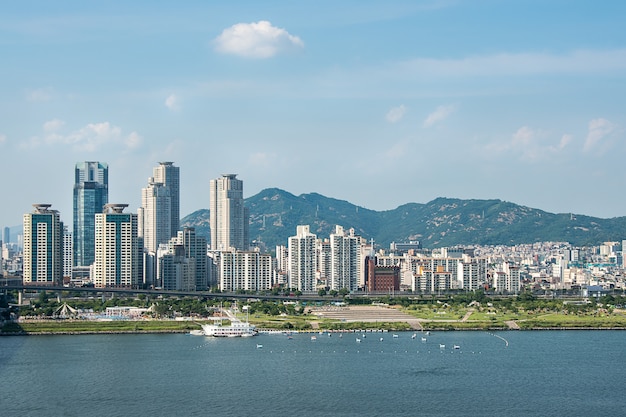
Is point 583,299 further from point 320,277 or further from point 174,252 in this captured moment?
point 174,252

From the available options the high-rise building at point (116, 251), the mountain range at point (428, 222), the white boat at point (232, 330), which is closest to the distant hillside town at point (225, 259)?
the high-rise building at point (116, 251)

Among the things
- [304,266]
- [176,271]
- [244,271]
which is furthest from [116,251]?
[304,266]

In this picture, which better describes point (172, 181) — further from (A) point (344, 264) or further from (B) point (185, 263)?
(A) point (344, 264)

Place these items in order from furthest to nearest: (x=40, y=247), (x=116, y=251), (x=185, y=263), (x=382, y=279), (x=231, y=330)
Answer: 1. (x=185, y=263)
2. (x=382, y=279)
3. (x=40, y=247)
4. (x=116, y=251)
5. (x=231, y=330)

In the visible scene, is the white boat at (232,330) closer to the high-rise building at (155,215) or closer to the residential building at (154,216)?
the residential building at (154,216)

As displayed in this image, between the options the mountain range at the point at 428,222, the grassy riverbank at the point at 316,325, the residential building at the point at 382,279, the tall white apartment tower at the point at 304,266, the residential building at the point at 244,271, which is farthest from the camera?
the mountain range at the point at 428,222

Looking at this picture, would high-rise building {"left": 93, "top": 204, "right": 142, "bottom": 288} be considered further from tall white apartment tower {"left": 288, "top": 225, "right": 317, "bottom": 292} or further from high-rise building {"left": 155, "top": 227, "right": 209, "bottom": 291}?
tall white apartment tower {"left": 288, "top": 225, "right": 317, "bottom": 292}

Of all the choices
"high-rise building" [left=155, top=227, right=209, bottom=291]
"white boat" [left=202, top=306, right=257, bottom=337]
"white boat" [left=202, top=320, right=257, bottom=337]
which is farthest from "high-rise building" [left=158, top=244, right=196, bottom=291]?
"white boat" [left=202, top=320, right=257, bottom=337]
